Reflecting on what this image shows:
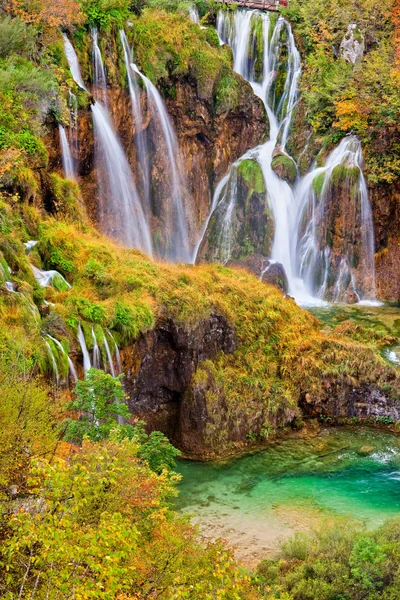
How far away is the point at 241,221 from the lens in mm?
27062

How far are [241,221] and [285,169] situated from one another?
3.10 m

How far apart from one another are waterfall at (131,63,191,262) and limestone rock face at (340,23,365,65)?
386 inches

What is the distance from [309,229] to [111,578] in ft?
75.1

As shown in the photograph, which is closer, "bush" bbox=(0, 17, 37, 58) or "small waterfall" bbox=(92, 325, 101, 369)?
"small waterfall" bbox=(92, 325, 101, 369)

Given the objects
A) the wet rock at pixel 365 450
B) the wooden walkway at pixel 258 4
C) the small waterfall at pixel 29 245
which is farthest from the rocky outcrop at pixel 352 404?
the wooden walkway at pixel 258 4

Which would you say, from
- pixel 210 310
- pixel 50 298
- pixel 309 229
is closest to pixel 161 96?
pixel 309 229

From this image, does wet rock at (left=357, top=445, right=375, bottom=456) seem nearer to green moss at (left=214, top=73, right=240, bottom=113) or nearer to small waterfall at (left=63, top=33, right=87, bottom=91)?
small waterfall at (left=63, top=33, right=87, bottom=91)

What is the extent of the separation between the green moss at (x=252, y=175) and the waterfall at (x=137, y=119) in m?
4.35

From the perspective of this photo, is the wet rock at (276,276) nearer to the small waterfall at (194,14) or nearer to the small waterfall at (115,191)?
the small waterfall at (115,191)

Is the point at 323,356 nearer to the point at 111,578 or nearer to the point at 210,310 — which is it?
the point at 210,310

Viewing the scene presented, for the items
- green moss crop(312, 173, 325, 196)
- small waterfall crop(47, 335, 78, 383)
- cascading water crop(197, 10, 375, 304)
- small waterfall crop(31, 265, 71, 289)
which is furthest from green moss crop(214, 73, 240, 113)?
small waterfall crop(47, 335, 78, 383)

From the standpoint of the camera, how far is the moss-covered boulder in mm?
26781

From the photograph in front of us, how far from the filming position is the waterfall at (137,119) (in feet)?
80.4

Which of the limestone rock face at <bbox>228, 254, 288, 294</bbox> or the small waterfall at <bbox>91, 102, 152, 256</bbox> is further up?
the small waterfall at <bbox>91, 102, 152, 256</bbox>
